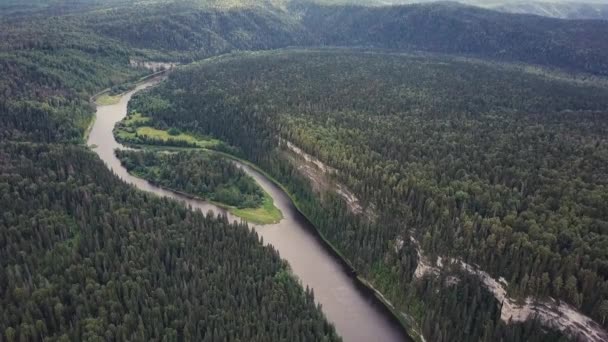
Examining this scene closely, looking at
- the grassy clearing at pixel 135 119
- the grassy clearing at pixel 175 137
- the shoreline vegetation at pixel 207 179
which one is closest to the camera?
the shoreline vegetation at pixel 207 179

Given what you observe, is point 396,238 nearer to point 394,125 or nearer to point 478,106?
point 394,125

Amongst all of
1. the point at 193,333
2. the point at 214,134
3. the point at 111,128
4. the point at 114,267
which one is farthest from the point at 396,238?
the point at 111,128

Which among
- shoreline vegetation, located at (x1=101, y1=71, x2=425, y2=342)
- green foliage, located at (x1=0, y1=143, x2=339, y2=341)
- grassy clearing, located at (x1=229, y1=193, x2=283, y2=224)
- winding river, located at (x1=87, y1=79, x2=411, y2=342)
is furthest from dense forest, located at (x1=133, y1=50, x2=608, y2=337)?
green foliage, located at (x1=0, y1=143, x2=339, y2=341)

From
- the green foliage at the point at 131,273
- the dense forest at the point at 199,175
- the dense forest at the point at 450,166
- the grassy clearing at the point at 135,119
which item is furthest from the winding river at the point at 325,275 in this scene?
the grassy clearing at the point at 135,119

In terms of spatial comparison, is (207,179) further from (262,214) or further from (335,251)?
(335,251)

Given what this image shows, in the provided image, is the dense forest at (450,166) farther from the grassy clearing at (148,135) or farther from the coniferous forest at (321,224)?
the grassy clearing at (148,135)

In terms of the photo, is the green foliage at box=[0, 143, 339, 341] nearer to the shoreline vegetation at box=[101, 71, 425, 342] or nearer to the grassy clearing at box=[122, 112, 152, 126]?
the shoreline vegetation at box=[101, 71, 425, 342]
